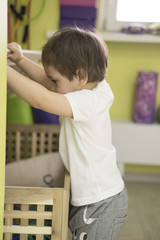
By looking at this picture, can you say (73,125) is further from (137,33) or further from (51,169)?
(137,33)

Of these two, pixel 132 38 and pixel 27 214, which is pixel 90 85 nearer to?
pixel 27 214

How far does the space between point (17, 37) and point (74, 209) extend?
1.64 metres

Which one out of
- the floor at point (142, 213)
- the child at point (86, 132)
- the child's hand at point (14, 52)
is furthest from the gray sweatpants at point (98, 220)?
the floor at point (142, 213)

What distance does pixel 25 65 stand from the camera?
1139mm

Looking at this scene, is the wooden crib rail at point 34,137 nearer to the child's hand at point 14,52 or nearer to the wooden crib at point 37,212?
the child's hand at point 14,52

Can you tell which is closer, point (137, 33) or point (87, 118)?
point (87, 118)

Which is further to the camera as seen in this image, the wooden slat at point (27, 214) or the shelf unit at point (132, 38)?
the shelf unit at point (132, 38)

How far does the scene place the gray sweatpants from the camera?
1.03 meters

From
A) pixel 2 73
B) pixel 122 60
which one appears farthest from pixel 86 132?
pixel 122 60

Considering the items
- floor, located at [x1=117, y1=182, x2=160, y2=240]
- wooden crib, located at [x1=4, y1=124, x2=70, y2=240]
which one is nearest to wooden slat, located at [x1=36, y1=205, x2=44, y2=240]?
wooden crib, located at [x1=4, y1=124, x2=70, y2=240]

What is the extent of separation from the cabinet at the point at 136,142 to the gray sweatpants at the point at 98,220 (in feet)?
4.27

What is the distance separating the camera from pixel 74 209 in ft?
3.56

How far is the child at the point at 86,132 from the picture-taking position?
0.98 m

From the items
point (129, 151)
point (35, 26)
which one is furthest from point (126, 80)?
point (35, 26)
